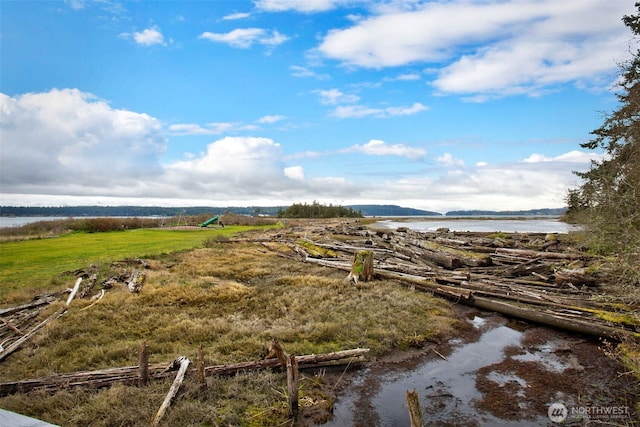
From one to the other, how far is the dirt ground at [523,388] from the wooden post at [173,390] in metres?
2.33

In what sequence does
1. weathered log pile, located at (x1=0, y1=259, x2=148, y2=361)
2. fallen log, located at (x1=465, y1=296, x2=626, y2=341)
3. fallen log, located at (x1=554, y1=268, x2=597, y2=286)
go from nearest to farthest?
fallen log, located at (x1=465, y1=296, x2=626, y2=341), weathered log pile, located at (x1=0, y1=259, x2=148, y2=361), fallen log, located at (x1=554, y1=268, x2=597, y2=286)

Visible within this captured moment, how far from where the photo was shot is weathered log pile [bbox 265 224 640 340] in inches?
398

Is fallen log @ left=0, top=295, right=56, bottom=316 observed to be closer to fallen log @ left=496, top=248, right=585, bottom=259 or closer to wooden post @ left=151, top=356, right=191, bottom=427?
wooden post @ left=151, top=356, right=191, bottom=427

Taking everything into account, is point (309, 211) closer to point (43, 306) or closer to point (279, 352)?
point (43, 306)

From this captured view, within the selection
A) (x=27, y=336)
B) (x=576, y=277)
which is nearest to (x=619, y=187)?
(x=576, y=277)

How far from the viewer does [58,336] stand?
952 centimetres

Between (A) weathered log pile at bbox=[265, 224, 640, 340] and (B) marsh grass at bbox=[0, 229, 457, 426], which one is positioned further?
(A) weathered log pile at bbox=[265, 224, 640, 340]

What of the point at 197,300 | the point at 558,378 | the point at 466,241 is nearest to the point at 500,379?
the point at 558,378

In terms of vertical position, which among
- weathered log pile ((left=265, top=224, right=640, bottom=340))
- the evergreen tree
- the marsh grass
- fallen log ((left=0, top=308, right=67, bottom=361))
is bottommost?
fallen log ((left=0, top=308, right=67, bottom=361))

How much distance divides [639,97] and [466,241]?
14019mm

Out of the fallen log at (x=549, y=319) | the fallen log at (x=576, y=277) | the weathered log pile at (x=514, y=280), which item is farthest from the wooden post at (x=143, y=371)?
the fallen log at (x=576, y=277)

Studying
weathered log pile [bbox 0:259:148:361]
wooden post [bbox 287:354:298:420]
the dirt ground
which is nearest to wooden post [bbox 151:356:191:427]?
wooden post [bbox 287:354:298:420]

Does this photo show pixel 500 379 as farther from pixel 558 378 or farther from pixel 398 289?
pixel 398 289

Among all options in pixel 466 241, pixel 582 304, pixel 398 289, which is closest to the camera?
pixel 582 304
